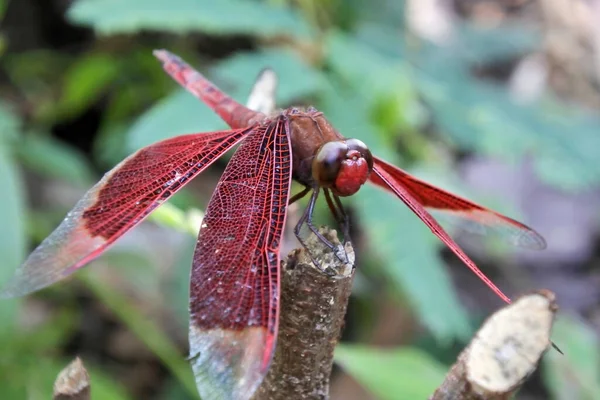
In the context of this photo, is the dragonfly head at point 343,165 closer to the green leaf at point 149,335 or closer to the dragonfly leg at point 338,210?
the dragonfly leg at point 338,210

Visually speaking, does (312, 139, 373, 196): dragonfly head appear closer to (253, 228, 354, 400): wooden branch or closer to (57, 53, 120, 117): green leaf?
(253, 228, 354, 400): wooden branch

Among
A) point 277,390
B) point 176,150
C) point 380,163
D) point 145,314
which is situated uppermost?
point 380,163

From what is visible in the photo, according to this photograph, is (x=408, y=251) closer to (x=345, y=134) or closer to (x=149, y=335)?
(x=345, y=134)

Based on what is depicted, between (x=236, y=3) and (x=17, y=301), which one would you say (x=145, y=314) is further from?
(x=236, y=3)

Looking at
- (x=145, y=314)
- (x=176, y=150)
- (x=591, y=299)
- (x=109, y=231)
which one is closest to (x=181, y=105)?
(x=176, y=150)

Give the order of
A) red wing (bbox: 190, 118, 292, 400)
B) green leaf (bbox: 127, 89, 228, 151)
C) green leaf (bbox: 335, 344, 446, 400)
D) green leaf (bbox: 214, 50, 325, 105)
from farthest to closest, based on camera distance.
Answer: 1. green leaf (bbox: 214, 50, 325, 105)
2. green leaf (bbox: 127, 89, 228, 151)
3. green leaf (bbox: 335, 344, 446, 400)
4. red wing (bbox: 190, 118, 292, 400)

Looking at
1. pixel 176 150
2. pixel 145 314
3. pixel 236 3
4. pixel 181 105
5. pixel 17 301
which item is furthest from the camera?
pixel 145 314

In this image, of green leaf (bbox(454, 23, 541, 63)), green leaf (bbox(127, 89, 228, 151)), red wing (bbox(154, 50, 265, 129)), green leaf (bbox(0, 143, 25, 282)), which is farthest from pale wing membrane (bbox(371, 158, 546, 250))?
green leaf (bbox(454, 23, 541, 63))
